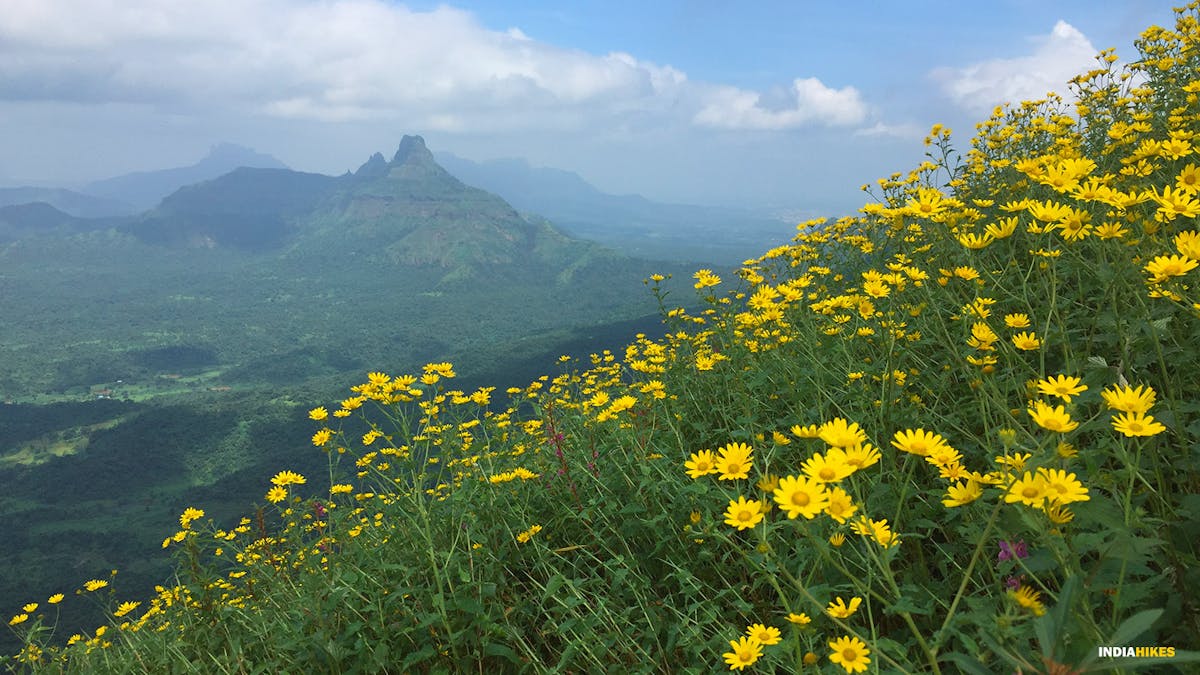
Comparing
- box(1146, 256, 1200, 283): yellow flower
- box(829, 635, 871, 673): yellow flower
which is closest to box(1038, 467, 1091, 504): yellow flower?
box(829, 635, 871, 673): yellow flower

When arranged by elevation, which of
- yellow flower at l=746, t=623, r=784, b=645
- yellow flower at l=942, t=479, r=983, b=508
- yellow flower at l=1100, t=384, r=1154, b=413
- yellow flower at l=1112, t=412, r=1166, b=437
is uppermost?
yellow flower at l=1100, t=384, r=1154, b=413

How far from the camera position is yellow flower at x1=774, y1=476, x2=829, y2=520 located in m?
1.33

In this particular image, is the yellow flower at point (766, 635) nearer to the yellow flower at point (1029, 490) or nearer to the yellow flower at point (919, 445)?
the yellow flower at point (919, 445)

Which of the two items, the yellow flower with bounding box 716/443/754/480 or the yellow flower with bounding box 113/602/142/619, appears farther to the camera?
the yellow flower with bounding box 113/602/142/619

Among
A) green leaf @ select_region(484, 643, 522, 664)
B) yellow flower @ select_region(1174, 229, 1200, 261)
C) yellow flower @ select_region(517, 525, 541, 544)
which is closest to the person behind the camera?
yellow flower @ select_region(1174, 229, 1200, 261)

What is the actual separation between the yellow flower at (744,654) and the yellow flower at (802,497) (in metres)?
0.52

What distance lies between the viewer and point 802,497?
4.61 ft

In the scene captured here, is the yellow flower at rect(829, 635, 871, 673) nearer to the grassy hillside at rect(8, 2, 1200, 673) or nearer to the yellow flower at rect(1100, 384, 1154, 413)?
the grassy hillside at rect(8, 2, 1200, 673)

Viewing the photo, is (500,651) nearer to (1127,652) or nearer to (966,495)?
(966,495)

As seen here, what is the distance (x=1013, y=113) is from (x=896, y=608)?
7.11m

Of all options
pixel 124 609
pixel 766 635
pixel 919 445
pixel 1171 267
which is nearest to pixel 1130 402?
pixel 919 445

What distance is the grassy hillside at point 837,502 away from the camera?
141 cm

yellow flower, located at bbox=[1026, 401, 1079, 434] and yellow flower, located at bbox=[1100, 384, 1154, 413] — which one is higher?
yellow flower, located at bbox=[1100, 384, 1154, 413]

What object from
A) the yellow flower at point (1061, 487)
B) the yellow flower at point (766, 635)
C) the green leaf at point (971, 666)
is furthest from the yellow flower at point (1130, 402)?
the yellow flower at point (766, 635)
